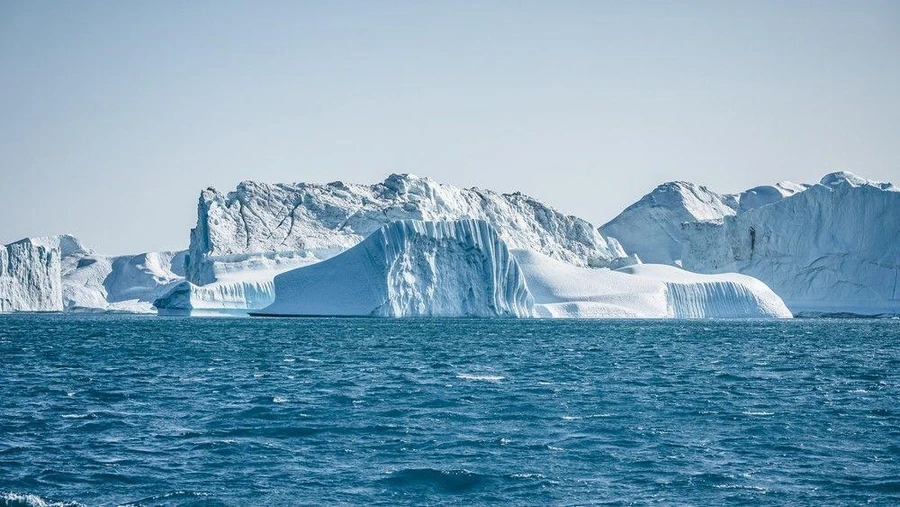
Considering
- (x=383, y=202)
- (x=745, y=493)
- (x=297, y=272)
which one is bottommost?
(x=745, y=493)

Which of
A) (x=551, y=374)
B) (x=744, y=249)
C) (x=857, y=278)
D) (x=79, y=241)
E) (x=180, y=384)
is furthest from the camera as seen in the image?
(x=79, y=241)

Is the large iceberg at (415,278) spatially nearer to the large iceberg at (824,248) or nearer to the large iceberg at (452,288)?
the large iceberg at (452,288)

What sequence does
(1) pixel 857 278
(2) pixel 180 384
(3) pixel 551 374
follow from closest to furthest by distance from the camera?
1. (2) pixel 180 384
2. (3) pixel 551 374
3. (1) pixel 857 278

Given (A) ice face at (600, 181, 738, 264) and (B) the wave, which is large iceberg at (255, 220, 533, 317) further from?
(A) ice face at (600, 181, 738, 264)

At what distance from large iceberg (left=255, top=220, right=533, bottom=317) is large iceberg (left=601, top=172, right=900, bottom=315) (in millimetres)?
23240

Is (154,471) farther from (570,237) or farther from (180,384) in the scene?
(570,237)

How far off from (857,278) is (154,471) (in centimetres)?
6283

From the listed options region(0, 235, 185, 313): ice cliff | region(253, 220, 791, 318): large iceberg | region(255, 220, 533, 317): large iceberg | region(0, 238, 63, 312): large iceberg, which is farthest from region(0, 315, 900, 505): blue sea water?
region(0, 235, 185, 313): ice cliff

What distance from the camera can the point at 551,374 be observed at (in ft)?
76.7

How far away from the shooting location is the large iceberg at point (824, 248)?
67.9 meters

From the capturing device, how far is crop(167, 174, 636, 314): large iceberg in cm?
6078

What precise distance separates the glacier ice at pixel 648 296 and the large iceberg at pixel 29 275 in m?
36.3

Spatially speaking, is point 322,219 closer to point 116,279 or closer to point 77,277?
point 116,279

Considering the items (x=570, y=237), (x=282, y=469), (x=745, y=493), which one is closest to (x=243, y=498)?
(x=282, y=469)
